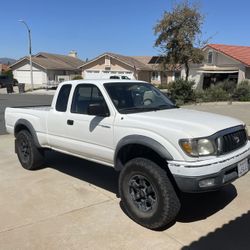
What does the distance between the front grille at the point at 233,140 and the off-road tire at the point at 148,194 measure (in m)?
0.79

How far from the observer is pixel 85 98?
581 cm

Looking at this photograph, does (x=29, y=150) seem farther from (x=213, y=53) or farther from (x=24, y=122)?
(x=213, y=53)

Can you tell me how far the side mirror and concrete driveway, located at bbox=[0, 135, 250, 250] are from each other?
1.29 meters

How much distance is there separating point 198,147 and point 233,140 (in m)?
0.68

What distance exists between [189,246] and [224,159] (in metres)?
1.06

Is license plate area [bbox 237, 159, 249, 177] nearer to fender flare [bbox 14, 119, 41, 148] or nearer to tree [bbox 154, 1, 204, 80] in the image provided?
fender flare [bbox 14, 119, 41, 148]

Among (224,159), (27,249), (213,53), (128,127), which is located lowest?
(27,249)

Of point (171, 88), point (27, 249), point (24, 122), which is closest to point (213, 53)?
point (171, 88)

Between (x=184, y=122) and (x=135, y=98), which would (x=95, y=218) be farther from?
(x=135, y=98)

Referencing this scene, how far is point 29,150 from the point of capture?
7.04 metres

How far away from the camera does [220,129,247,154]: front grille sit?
14.5 feet

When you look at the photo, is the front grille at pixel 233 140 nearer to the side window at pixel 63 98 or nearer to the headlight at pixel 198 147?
the headlight at pixel 198 147

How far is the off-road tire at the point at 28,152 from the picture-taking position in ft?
22.7

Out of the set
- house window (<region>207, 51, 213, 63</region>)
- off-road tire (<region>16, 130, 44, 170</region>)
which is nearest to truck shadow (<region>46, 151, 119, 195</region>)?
off-road tire (<region>16, 130, 44, 170</region>)
